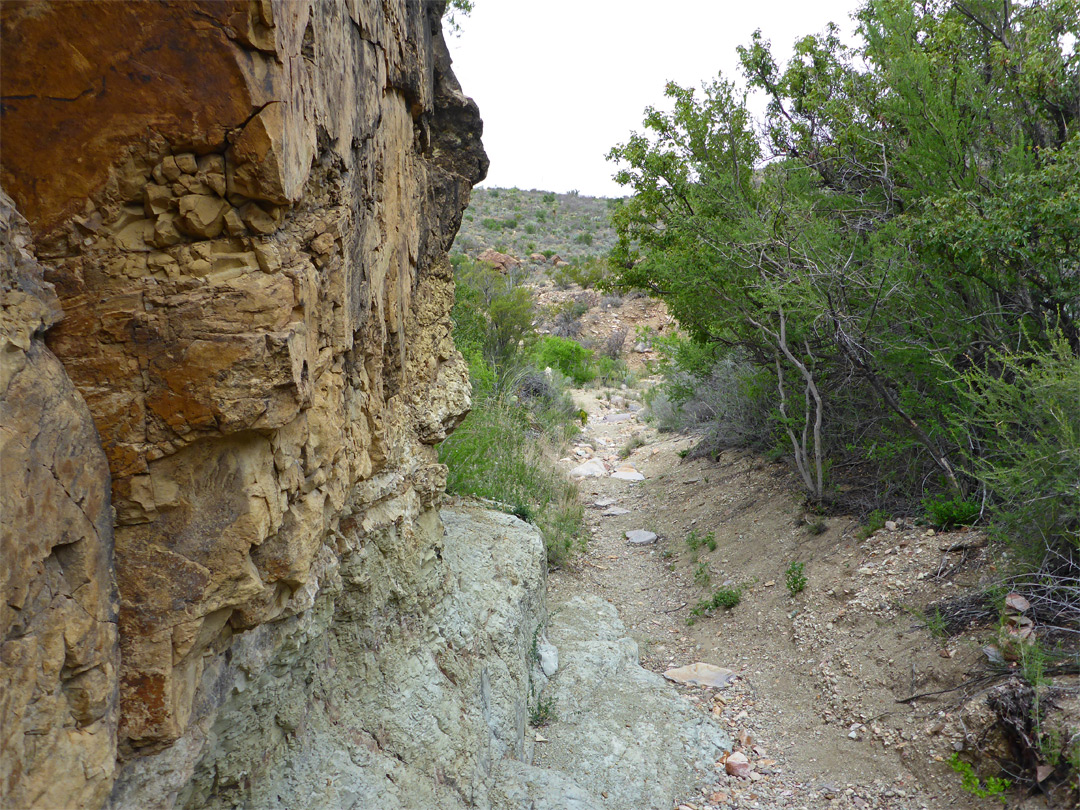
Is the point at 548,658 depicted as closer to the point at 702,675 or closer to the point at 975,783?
the point at 702,675

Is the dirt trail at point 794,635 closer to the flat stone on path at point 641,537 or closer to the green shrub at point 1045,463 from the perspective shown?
the flat stone on path at point 641,537

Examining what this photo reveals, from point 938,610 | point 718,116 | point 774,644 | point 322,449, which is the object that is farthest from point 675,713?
point 718,116

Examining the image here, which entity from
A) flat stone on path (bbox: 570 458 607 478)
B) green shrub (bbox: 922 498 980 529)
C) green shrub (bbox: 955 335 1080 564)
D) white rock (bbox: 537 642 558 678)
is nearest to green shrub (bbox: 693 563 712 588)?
green shrub (bbox: 922 498 980 529)

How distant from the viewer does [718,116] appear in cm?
964

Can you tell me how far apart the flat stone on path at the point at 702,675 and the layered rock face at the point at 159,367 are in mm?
4273

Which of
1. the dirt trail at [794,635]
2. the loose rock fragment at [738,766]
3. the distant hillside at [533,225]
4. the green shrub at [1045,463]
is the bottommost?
the loose rock fragment at [738,766]

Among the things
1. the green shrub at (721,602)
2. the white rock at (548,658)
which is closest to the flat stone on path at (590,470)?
the green shrub at (721,602)

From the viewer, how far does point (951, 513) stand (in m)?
6.32

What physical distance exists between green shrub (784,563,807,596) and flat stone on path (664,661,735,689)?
1098mm

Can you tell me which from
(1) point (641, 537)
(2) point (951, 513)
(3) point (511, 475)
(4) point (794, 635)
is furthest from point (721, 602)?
(3) point (511, 475)

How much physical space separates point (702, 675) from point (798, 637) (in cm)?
93

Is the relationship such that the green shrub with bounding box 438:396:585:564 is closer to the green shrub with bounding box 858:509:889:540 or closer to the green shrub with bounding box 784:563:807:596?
the green shrub with bounding box 784:563:807:596

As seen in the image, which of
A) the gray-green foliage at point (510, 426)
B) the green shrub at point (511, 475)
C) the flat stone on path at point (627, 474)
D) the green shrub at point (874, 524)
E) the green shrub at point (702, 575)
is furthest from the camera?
the flat stone on path at point (627, 474)

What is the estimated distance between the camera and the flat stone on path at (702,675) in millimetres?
6133
